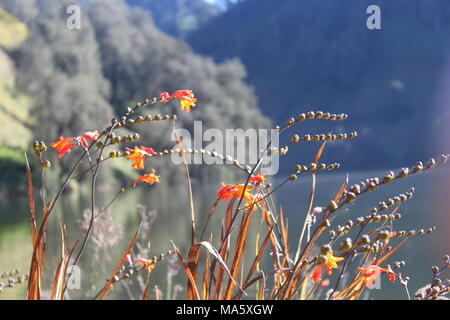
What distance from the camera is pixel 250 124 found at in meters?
37.9

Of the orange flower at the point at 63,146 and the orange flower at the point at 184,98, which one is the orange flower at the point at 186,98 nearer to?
the orange flower at the point at 184,98

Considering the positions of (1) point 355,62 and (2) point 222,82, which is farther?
(1) point 355,62

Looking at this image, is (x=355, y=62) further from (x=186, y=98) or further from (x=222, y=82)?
(x=186, y=98)

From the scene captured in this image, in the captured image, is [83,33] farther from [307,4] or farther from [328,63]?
[307,4]

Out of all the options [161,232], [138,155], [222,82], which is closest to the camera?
[138,155]

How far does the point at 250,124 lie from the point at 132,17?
1617cm

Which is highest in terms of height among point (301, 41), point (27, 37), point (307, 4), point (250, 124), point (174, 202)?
point (307, 4)

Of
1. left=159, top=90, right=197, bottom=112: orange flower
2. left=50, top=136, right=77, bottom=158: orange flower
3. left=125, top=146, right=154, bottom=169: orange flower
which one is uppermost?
left=159, top=90, right=197, bottom=112: orange flower

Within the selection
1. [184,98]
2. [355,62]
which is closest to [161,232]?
[184,98]

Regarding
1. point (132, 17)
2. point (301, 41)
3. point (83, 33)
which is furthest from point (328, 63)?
point (83, 33)

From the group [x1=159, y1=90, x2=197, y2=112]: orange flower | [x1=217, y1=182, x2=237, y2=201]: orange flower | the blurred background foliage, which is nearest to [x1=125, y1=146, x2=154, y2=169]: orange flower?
[x1=159, y1=90, x2=197, y2=112]: orange flower

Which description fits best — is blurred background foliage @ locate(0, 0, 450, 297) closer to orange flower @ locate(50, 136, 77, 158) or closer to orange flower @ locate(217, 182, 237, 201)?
orange flower @ locate(217, 182, 237, 201)
